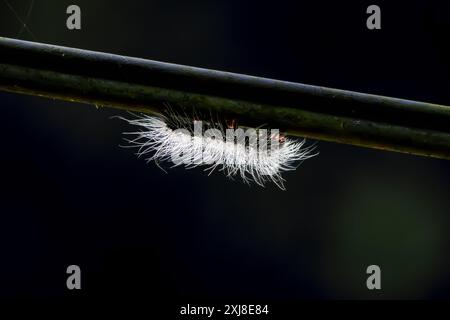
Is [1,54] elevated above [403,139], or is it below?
above

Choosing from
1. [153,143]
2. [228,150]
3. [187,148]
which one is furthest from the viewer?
[153,143]

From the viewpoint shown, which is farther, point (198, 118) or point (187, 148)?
point (187, 148)

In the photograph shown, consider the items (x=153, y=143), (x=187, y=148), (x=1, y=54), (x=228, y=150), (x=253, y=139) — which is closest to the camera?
(x=1, y=54)

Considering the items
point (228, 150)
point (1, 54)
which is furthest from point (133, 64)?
point (228, 150)

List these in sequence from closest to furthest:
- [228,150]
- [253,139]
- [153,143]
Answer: [253,139] < [228,150] < [153,143]

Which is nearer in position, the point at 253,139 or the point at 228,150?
the point at 253,139

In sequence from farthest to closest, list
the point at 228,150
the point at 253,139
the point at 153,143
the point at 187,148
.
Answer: the point at 153,143, the point at 187,148, the point at 228,150, the point at 253,139

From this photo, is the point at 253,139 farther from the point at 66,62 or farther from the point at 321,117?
the point at 66,62

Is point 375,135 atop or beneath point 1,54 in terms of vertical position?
beneath

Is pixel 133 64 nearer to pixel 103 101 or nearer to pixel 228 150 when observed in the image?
pixel 103 101

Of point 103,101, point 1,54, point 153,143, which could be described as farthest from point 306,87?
point 153,143
